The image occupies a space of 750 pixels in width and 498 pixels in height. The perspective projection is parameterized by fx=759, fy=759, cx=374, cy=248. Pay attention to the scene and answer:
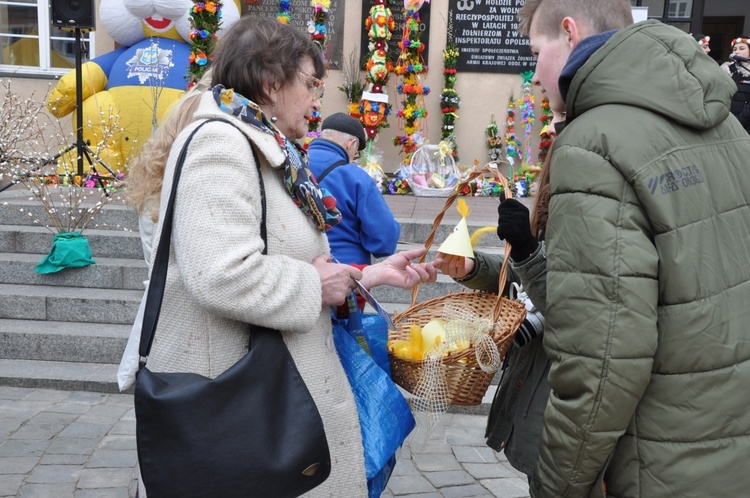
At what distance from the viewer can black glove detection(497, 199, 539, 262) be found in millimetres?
1946

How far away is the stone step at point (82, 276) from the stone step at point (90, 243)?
346 mm

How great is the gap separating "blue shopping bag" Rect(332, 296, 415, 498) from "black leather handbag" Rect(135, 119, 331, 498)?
26 centimetres

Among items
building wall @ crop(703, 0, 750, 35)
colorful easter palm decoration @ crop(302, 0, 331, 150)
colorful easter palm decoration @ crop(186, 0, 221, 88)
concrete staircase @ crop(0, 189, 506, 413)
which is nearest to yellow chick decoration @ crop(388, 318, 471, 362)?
concrete staircase @ crop(0, 189, 506, 413)

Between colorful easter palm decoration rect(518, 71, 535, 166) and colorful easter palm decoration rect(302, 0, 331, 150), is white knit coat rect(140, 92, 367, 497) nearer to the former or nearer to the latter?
colorful easter palm decoration rect(302, 0, 331, 150)

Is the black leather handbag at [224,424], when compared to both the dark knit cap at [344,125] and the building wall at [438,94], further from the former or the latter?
the building wall at [438,94]

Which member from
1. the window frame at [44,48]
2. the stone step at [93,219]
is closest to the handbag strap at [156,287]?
the stone step at [93,219]

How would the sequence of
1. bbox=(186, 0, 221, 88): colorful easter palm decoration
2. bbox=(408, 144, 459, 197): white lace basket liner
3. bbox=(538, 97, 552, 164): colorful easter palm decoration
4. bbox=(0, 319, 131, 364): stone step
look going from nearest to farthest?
bbox=(0, 319, 131, 364): stone step → bbox=(186, 0, 221, 88): colorful easter palm decoration → bbox=(408, 144, 459, 197): white lace basket liner → bbox=(538, 97, 552, 164): colorful easter palm decoration

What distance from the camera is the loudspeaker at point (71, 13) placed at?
7.62 metres

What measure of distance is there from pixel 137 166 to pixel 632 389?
1.36m

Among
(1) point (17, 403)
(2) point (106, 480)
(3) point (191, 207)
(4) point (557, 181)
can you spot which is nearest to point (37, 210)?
(1) point (17, 403)

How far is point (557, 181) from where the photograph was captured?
1631 millimetres

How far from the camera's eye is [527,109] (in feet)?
31.1

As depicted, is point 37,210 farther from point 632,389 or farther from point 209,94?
point 632,389

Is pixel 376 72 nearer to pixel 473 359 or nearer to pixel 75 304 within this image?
pixel 75 304
